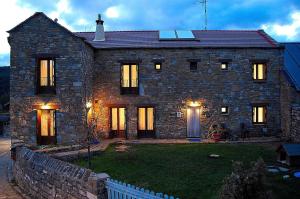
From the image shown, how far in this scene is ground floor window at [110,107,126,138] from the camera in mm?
21516

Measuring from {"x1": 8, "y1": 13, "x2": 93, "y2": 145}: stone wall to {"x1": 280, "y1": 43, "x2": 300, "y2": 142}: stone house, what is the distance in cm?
1201

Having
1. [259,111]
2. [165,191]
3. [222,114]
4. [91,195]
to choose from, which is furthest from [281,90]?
[91,195]

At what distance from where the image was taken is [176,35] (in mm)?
23500

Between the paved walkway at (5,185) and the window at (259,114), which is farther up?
the window at (259,114)

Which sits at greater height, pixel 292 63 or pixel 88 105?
pixel 292 63

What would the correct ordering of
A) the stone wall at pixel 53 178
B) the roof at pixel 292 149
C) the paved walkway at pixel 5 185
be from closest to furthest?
the stone wall at pixel 53 178 < the paved walkway at pixel 5 185 < the roof at pixel 292 149

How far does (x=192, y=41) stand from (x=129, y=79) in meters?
5.01

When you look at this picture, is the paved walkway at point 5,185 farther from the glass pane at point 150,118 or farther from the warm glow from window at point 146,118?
the glass pane at point 150,118

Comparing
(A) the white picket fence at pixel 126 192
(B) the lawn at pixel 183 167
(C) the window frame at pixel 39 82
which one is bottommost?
(B) the lawn at pixel 183 167

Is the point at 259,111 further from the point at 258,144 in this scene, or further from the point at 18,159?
the point at 18,159

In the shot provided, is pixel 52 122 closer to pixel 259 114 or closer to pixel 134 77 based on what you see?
pixel 134 77

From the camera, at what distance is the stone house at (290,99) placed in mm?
18969

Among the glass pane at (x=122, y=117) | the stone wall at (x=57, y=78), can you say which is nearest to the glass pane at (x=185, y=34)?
the glass pane at (x=122, y=117)

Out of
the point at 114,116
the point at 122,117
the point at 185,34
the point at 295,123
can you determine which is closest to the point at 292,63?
the point at 295,123
